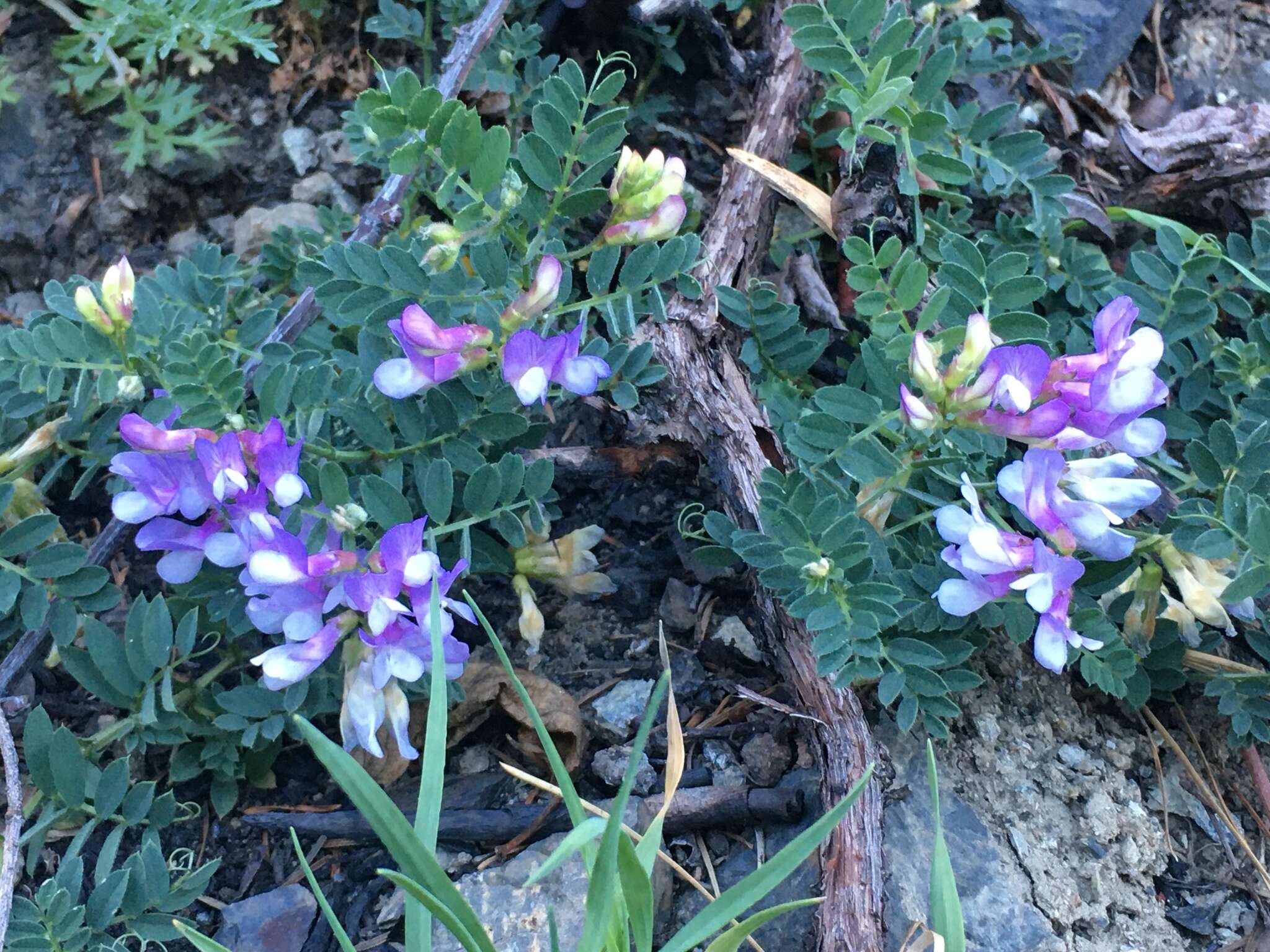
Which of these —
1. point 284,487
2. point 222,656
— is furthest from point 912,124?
point 222,656

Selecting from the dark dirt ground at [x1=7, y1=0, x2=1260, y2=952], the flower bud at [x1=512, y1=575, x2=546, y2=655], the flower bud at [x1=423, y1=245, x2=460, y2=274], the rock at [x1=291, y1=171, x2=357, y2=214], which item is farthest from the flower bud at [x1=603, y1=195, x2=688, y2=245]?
the rock at [x1=291, y1=171, x2=357, y2=214]

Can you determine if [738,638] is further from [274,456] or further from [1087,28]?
[1087,28]

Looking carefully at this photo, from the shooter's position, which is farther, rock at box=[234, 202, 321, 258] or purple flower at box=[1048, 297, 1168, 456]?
rock at box=[234, 202, 321, 258]

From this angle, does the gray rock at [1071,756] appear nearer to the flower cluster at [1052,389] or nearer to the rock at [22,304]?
the flower cluster at [1052,389]

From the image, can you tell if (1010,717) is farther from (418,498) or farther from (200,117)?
(200,117)

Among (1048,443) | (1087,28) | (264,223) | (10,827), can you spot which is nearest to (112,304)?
(10,827)

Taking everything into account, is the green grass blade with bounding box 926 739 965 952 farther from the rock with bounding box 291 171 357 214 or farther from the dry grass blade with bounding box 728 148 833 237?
the rock with bounding box 291 171 357 214
